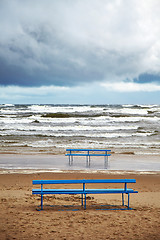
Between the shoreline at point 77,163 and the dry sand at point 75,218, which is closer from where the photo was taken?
the dry sand at point 75,218

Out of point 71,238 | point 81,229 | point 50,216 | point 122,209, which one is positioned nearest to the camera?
point 71,238

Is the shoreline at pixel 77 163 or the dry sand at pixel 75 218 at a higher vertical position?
the dry sand at pixel 75 218

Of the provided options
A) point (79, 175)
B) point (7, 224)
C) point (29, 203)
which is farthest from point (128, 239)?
point (79, 175)

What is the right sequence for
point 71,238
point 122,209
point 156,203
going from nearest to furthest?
point 71,238
point 122,209
point 156,203

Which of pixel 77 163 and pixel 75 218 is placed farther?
pixel 77 163

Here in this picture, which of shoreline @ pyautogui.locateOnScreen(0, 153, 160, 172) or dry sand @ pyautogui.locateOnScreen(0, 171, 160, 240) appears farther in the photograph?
shoreline @ pyautogui.locateOnScreen(0, 153, 160, 172)

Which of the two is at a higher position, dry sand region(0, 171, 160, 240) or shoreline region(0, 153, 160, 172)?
dry sand region(0, 171, 160, 240)

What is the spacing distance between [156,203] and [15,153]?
1033 cm

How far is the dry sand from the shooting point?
179 inches

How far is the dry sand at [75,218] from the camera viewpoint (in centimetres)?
455

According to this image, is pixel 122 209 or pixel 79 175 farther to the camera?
pixel 79 175

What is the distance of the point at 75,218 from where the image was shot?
536 cm

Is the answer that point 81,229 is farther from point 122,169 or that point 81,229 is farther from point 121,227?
Result: point 122,169

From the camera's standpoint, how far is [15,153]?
1518 centimetres
